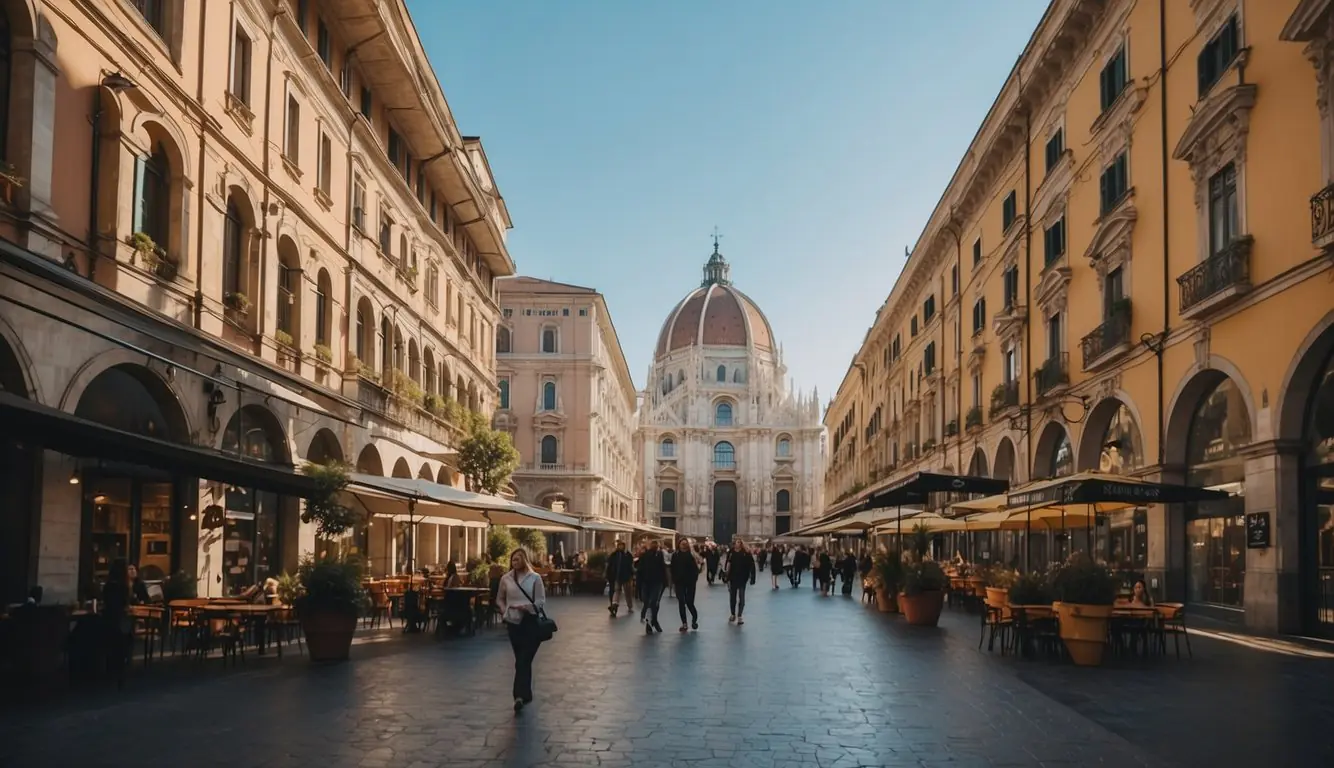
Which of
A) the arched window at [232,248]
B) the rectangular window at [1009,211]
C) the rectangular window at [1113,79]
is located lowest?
the arched window at [232,248]

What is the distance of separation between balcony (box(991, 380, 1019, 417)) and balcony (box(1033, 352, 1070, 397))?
2658mm

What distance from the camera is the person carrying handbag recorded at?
11.5 metres

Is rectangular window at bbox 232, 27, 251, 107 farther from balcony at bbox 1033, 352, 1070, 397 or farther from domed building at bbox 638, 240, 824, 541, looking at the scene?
domed building at bbox 638, 240, 824, 541

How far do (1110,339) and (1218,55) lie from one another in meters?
6.87

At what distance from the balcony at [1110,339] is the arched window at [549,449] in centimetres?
4683

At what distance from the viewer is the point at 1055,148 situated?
31.2 meters

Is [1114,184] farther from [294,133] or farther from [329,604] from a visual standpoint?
[329,604]

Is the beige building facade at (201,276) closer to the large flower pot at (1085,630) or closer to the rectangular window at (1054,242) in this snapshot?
the large flower pot at (1085,630)

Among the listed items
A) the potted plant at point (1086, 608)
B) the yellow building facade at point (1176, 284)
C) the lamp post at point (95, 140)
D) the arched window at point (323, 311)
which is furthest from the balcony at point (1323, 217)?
the arched window at point (323, 311)

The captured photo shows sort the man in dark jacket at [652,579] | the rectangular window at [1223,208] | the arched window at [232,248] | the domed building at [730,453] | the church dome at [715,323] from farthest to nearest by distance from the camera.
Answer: the church dome at [715,323]
the domed building at [730,453]
the man in dark jacket at [652,579]
the arched window at [232,248]
the rectangular window at [1223,208]

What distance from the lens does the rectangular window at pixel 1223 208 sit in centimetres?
2050

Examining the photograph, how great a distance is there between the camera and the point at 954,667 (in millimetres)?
15422

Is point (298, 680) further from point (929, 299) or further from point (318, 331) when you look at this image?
point (929, 299)

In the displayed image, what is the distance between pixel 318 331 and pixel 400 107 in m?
7.66
